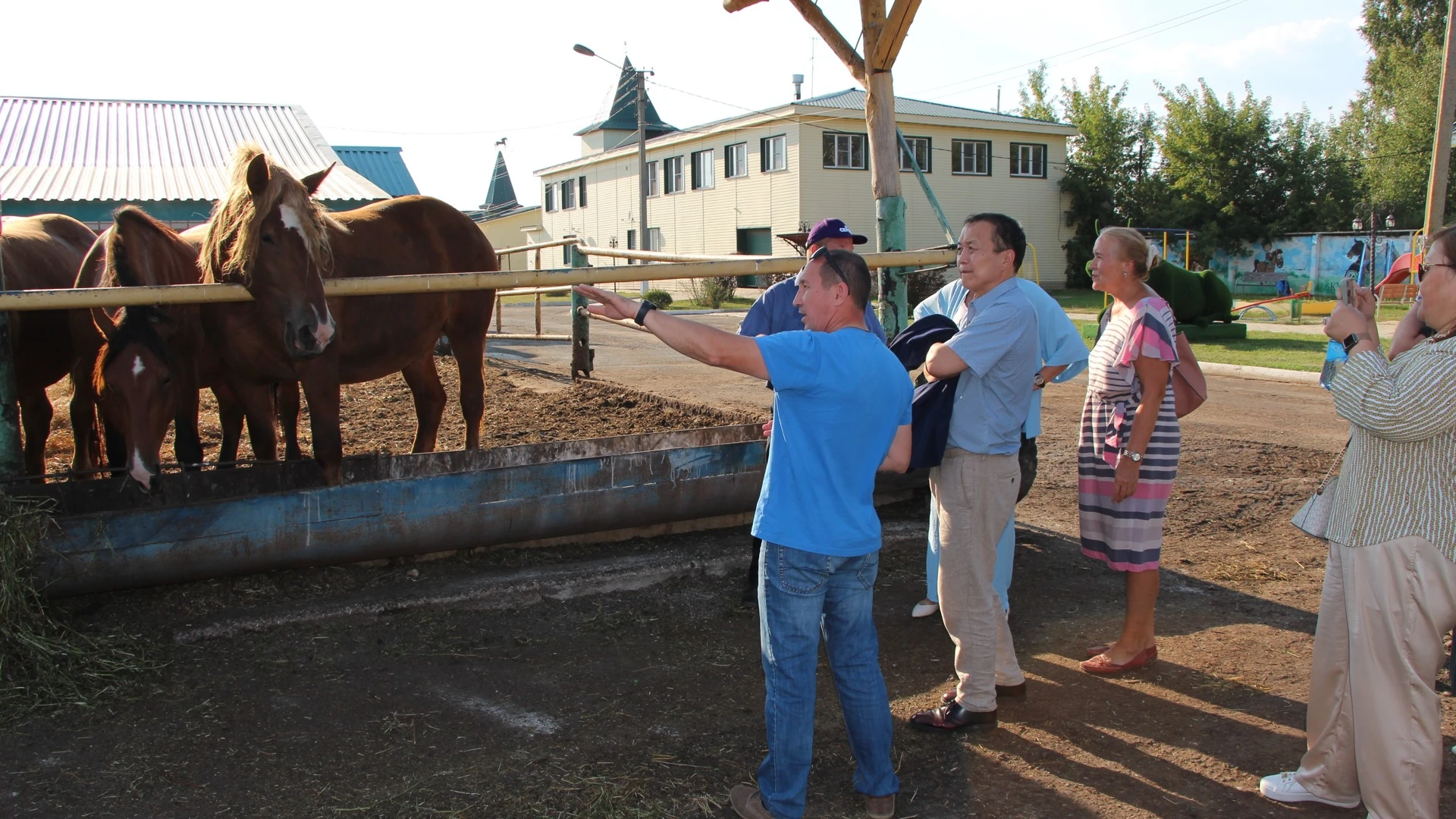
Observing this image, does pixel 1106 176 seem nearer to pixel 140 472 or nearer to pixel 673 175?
pixel 673 175

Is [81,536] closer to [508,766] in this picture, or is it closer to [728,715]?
[508,766]

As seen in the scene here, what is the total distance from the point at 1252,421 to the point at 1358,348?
707 centimetres

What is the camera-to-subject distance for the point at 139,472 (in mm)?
3938

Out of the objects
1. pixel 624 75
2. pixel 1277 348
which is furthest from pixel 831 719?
pixel 624 75

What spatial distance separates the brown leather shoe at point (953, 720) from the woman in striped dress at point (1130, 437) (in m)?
0.72

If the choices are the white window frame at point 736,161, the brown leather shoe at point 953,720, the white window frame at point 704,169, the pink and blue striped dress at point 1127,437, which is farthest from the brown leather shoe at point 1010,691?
the white window frame at point 704,169

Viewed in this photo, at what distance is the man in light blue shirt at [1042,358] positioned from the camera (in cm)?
377

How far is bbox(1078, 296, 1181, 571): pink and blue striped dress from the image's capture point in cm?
365

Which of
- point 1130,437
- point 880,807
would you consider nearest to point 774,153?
point 1130,437

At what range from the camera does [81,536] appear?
152 inches

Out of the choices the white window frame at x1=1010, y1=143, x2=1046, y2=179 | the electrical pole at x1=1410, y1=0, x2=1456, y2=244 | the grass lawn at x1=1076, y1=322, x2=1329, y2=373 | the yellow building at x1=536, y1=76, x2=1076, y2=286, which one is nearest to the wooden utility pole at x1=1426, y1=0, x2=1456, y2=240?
the electrical pole at x1=1410, y1=0, x2=1456, y2=244

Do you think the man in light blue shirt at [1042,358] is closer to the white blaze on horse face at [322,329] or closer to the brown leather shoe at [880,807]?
the brown leather shoe at [880,807]

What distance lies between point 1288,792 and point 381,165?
64.7 ft

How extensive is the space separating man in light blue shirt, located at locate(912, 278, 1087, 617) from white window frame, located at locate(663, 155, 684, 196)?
3457cm
